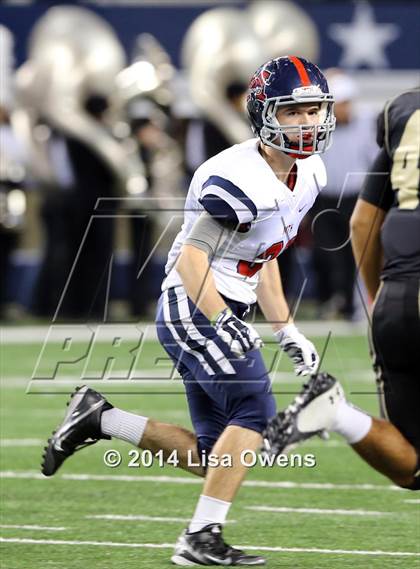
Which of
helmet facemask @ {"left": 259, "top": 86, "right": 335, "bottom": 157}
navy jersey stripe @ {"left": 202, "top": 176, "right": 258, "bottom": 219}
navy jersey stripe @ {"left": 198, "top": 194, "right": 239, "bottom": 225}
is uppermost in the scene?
helmet facemask @ {"left": 259, "top": 86, "right": 335, "bottom": 157}

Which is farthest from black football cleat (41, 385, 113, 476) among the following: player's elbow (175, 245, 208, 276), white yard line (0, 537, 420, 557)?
player's elbow (175, 245, 208, 276)

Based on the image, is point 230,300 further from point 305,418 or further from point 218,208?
point 305,418

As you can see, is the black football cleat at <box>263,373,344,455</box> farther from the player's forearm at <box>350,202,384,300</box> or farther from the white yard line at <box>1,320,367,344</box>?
the white yard line at <box>1,320,367,344</box>

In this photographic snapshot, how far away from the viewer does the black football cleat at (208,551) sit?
5.25 m

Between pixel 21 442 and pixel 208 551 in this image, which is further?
pixel 21 442

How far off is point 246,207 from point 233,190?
2.7 inches

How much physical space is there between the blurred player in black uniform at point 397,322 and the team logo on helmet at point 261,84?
398 millimetres

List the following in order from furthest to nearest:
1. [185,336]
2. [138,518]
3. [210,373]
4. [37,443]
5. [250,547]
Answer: [37,443]
[138,518]
[250,547]
[185,336]
[210,373]

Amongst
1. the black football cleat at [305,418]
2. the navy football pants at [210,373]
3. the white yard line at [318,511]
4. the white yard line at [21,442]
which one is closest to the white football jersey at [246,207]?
the navy football pants at [210,373]

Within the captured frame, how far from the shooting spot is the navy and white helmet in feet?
17.6

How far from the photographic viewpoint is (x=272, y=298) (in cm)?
572

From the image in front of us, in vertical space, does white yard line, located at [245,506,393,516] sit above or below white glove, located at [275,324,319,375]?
below

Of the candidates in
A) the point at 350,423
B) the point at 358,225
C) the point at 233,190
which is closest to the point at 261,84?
the point at 233,190

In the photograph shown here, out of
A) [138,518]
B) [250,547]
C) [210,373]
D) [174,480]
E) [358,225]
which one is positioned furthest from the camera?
[174,480]
